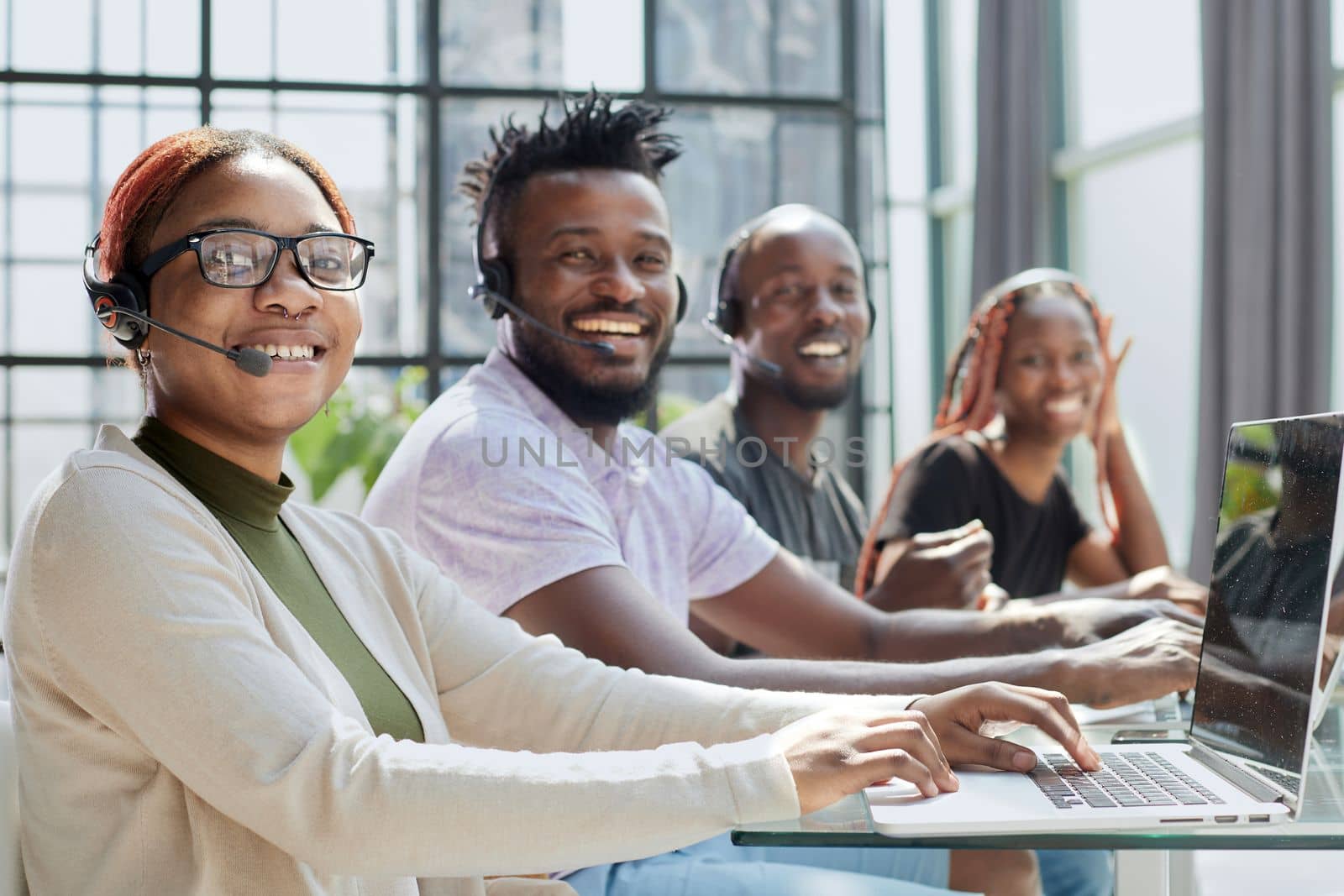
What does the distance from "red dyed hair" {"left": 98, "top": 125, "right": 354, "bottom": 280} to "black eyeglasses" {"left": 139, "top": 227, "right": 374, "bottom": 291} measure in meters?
0.02

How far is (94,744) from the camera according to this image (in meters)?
0.96

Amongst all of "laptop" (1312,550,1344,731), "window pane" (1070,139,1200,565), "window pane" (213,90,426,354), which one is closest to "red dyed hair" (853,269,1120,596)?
"laptop" (1312,550,1344,731)

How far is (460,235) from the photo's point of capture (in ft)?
15.9

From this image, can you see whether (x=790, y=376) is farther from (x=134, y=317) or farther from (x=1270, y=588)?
(x=134, y=317)

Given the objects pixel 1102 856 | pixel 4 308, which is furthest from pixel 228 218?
pixel 4 308

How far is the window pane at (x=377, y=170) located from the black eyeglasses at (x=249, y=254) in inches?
148

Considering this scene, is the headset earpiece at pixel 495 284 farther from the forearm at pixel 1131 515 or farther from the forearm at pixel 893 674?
the forearm at pixel 1131 515

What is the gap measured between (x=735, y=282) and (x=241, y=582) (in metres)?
1.83

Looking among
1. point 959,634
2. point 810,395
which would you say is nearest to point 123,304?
point 959,634

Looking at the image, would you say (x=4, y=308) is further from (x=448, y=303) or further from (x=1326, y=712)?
(x=1326, y=712)

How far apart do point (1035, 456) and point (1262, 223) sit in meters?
1.70

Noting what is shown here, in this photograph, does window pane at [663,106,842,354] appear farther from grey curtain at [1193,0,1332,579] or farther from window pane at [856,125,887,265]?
grey curtain at [1193,0,1332,579]

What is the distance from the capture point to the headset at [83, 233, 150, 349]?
44.8 inches

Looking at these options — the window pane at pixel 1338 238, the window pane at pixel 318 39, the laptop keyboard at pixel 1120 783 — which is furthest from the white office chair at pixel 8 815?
the window pane at pixel 318 39
